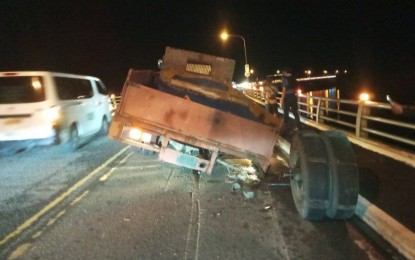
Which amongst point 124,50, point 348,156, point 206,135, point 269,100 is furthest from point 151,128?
point 124,50

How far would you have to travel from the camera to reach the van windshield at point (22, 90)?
9.75m

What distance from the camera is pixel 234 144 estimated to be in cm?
681

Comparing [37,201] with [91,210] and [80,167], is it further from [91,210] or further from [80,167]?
[80,167]

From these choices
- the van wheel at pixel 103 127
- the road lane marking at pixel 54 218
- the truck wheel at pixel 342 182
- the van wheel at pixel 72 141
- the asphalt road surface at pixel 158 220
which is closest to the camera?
the asphalt road surface at pixel 158 220

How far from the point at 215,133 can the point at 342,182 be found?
7.52 feet

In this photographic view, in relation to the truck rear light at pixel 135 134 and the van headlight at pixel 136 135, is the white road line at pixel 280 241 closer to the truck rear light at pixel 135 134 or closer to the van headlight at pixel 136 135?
the van headlight at pixel 136 135

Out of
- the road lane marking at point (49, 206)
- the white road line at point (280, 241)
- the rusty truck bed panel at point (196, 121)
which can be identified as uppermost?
the rusty truck bed panel at point (196, 121)

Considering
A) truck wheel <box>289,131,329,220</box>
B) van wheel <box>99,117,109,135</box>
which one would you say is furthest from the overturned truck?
van wheel <box>99,117,109,135</box>

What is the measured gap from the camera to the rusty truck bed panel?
21.9 feet

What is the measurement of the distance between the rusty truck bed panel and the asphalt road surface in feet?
2.78

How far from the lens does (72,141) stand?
35.4 ft

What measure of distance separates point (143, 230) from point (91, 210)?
1.20 meters

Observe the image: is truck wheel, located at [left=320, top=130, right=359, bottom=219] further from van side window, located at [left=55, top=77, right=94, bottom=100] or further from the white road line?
van side window, located at [left=55, top=77, right=94, bottom=100]

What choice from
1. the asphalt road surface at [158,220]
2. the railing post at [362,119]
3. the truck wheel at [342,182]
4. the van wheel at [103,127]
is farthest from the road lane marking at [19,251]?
the van wheel at [103,127]
